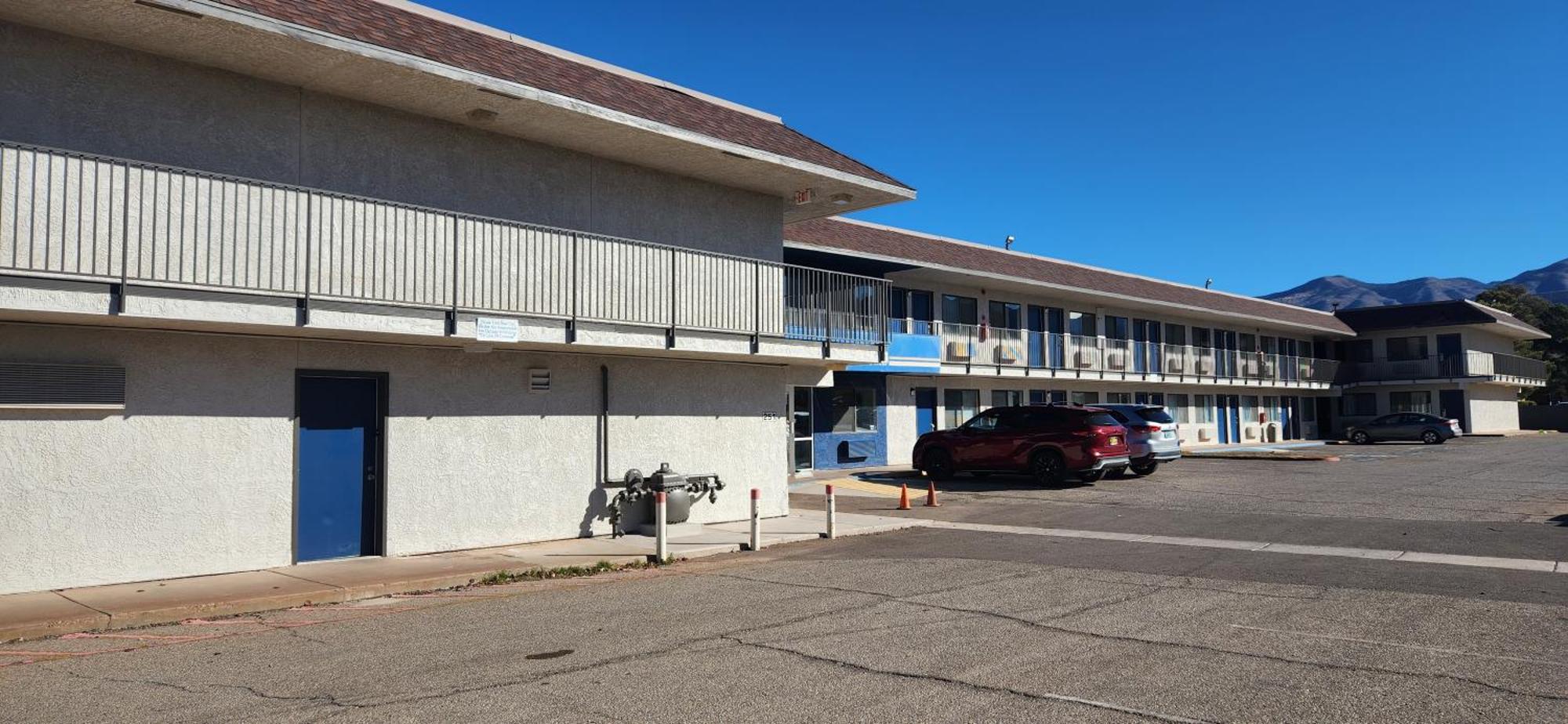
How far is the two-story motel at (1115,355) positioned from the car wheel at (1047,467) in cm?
419

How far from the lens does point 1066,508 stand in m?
18.6

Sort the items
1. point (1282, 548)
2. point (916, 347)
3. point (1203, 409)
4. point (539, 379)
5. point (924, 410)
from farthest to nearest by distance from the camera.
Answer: point (1203, 409), point (924, 410), point (916, 347), point (539, 379), point (1282, 548)

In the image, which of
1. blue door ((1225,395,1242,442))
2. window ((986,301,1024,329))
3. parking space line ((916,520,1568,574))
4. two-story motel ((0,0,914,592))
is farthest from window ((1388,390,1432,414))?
two-story motel ((0,0,914,592))

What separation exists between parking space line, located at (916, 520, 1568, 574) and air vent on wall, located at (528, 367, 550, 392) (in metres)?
6.20

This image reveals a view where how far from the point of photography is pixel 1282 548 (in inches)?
525

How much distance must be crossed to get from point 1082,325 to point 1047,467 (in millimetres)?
17394

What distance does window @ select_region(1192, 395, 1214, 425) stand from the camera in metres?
44.8

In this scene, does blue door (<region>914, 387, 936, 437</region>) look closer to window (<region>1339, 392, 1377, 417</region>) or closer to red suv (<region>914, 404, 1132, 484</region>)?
red suv (<region>914, 404, 1132, 484</region>)

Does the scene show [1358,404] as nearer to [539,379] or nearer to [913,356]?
[913,356]

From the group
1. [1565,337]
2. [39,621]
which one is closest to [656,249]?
[39,621]

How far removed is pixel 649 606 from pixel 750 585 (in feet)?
4.85

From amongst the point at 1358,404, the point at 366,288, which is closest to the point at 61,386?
the point at 366,288

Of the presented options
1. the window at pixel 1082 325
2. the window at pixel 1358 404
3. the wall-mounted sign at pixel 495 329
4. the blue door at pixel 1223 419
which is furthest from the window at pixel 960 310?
the window at pixel 1358 404

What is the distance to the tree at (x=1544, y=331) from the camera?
8312 centimetres
